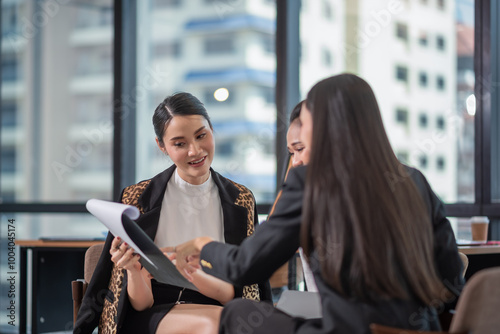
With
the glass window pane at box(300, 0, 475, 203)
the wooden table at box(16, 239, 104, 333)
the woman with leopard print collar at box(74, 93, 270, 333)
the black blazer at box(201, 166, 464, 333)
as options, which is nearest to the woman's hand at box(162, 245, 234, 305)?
the woman with leopard print collar at box(74, 93, 270, 333)

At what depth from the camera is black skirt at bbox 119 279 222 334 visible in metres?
1.97

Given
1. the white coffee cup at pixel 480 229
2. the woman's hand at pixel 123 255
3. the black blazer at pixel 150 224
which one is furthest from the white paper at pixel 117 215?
the white coffee cup at pixel 480 229

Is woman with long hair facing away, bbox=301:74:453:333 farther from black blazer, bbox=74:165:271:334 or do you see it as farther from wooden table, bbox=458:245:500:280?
wooden table, bbox=458:245:500:280

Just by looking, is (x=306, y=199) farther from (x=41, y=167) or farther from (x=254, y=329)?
(x=41, y=167)

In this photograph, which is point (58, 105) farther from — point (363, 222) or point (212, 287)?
point (363, 222)

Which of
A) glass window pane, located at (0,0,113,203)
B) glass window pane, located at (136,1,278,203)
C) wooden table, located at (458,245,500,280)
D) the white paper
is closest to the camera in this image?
the white paper

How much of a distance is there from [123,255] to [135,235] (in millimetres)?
232

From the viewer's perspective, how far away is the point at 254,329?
1452 millimetres

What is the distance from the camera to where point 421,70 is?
3.91m

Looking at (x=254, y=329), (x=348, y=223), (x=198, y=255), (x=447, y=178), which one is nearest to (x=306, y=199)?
(x=348, y=223)

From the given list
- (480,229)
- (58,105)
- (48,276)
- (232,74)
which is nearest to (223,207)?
(480,229)

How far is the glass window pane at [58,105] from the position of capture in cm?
464

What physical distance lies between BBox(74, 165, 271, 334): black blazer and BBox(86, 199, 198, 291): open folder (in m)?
0.37

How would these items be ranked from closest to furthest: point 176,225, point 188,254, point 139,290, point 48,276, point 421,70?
point 188,254, point 139,290, point 176,225, point 48,276, point 421,70
